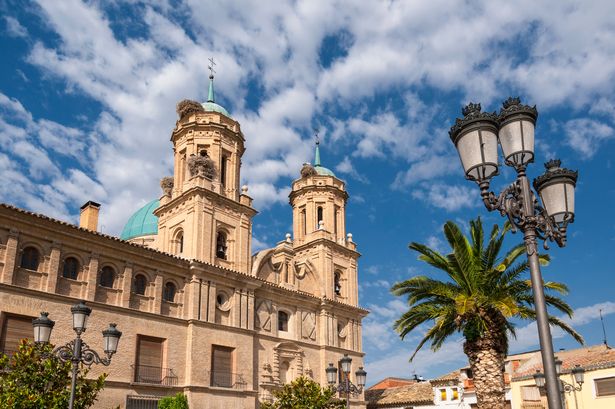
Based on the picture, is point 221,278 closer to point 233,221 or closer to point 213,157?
point 233,221

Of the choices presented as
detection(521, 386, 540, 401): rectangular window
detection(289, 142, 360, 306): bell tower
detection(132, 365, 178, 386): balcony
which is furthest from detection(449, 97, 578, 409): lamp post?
detection(289, 142, 360, 306): bell tower

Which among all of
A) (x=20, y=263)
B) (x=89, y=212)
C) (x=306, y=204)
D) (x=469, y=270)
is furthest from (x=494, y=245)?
(x=306, y=204)

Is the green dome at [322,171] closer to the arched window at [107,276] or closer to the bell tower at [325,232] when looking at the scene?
the bell tower at [325,232]

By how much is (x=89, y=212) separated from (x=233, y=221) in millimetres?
7751

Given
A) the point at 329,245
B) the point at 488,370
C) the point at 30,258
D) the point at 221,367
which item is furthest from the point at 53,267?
the point at 329,245

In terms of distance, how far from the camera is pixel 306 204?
141ft

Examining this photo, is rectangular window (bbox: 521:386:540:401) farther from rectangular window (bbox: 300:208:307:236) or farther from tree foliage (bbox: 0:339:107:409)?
tree foliage (bbox: 0:339:107:409)

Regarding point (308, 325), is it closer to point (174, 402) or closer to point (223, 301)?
point (223, 301)

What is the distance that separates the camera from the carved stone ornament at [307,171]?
144 feet

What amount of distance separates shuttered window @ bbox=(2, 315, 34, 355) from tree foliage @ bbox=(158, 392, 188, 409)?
6.22m

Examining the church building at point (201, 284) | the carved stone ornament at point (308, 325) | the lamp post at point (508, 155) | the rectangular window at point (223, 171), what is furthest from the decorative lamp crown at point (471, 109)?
the carved stone ornament at point (308, 325)

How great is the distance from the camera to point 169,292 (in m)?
29.0

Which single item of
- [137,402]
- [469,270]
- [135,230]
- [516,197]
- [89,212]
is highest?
[135,230]

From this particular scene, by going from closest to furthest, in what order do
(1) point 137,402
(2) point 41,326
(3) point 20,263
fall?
1. (2) point 41,326
2. (3) point 20,263
3. (1) point 137,402
